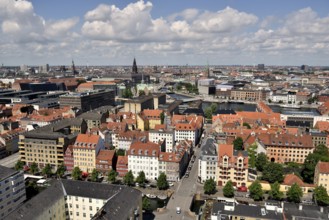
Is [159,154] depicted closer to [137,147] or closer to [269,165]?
[137,147]

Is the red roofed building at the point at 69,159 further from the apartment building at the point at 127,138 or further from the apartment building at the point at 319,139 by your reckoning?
the apartment building at the point at 319,139

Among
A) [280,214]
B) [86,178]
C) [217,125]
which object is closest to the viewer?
[280,214]

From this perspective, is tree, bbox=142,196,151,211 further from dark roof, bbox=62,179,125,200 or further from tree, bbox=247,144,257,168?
tree, bbox=247,144,257,168

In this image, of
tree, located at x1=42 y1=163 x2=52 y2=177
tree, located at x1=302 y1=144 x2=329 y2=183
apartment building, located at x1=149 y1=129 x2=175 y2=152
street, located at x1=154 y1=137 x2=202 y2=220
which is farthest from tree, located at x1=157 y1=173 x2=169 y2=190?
tree, located at x1=302 y1=144 x2=329 y2=183

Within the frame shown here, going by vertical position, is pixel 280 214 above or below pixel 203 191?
above

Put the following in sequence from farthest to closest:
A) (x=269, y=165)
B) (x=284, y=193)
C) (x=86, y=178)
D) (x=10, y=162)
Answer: (x=10, y=162) < (x=86, y=178) < (x=269, y=165) < (x=284, y=193)

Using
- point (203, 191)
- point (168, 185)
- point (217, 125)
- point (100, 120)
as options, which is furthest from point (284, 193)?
point (100, 120)
